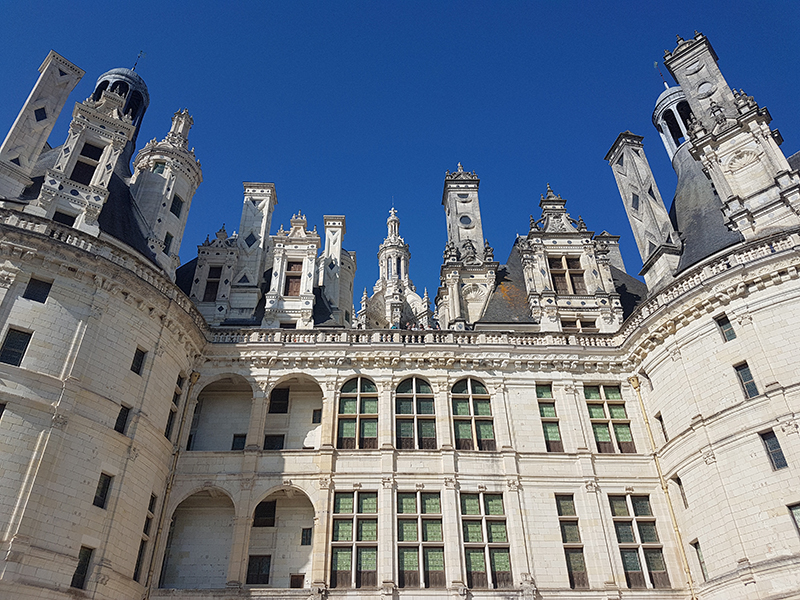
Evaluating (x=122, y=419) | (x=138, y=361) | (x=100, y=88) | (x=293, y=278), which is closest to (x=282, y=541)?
(x=122, y=419)

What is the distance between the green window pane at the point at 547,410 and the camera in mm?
24188

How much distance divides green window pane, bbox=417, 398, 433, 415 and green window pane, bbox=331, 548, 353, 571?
5937 millimetres

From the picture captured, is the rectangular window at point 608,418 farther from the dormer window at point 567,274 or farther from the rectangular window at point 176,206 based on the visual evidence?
the rectangular window at point 176,206

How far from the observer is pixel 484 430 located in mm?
23719

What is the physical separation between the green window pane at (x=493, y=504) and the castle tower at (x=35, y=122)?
21.3m

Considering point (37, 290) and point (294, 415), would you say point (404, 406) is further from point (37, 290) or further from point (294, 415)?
point (37, 290)

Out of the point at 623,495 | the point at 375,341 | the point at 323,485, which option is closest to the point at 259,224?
the point at 375,341

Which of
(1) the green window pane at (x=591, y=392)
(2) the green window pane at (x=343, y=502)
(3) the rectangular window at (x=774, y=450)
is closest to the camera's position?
(3) the rectangular window at (x=774, y=450)

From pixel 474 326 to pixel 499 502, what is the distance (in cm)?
885

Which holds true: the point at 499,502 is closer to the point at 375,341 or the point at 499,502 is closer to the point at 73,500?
the point at 375,341

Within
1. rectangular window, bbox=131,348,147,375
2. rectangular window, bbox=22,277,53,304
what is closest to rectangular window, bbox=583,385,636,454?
rectangular window, bbox=131,348,147,375

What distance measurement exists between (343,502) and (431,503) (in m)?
3.24

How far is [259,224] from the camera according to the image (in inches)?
1292

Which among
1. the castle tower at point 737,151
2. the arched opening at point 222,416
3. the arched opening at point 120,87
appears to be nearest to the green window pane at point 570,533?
the arched opening at point 222,416
